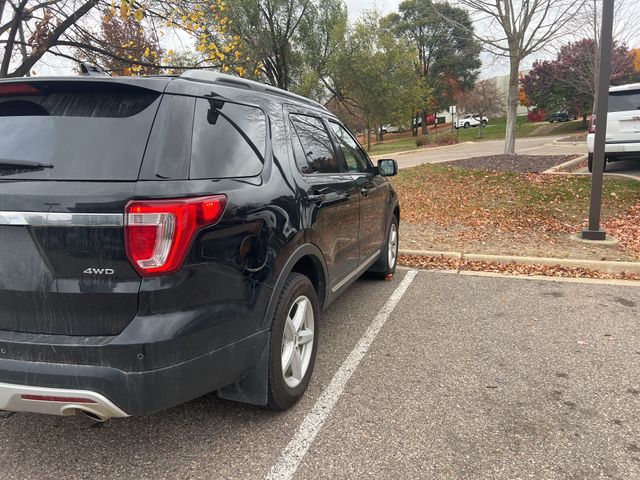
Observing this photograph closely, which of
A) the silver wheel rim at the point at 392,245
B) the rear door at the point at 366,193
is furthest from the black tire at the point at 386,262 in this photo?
the rear door at the point at 366,193

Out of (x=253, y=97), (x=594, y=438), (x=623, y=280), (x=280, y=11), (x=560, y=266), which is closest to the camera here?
(x=594, y=438)

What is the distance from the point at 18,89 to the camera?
2.27 metres

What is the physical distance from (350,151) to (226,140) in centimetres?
218

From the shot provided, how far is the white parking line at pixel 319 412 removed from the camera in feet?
8.13

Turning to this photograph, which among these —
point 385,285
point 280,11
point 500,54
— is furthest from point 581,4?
point 280,11

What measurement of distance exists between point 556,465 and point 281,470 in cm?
140

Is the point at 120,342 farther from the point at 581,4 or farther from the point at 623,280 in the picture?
the point at 581,4

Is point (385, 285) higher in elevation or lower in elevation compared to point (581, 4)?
lower

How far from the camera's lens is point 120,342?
80.0 inches

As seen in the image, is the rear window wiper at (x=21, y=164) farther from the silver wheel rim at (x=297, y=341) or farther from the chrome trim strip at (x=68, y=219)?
the silver wheel rim at (x=297, y=341)

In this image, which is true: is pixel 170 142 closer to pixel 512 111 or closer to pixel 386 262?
pixel 386 262

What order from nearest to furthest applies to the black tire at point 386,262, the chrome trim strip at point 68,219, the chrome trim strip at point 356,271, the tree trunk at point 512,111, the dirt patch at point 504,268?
the chrome trim strip at point 68,219 → the chrome trim strip at point 356,271 → the black tire at point 386,262 → the dirt patch at point 504,268 → the tree trunk at point 512,111

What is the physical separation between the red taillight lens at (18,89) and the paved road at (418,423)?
1.84 meters

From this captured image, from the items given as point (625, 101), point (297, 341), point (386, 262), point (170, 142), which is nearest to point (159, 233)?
point (170, 142)
